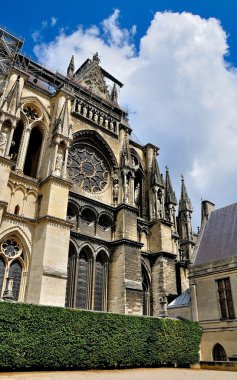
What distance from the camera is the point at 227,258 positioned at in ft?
59.2

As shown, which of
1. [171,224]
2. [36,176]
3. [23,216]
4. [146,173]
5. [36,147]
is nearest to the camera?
[23,216]

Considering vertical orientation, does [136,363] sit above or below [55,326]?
below

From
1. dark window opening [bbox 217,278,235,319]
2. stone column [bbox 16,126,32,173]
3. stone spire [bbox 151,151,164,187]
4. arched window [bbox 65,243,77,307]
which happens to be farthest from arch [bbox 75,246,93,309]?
stone spire [bbox 151,151,164,187]

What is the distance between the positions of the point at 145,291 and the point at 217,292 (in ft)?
20.6

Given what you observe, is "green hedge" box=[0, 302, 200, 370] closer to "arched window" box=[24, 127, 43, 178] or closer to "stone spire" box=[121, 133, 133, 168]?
"arched window" box=[24, 127, 43, 178]

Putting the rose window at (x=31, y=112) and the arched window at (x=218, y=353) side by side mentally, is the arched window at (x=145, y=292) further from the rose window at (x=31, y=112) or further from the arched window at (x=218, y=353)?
the rose window at (x=31, y=112)

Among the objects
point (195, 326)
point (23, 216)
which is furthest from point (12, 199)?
point (195, 326)

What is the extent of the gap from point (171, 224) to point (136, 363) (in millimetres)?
12508

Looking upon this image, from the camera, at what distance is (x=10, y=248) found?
54.7 ft

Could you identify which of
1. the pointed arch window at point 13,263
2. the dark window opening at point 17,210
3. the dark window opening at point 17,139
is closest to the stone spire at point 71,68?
the dark window opening at point 17,139

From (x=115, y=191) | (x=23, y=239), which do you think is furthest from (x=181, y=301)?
(x=23, y=239)

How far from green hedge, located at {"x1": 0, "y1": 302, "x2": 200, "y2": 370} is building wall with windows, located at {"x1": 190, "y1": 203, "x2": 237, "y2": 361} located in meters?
1.06

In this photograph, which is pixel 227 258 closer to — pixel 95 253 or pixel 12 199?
pixel 95 253

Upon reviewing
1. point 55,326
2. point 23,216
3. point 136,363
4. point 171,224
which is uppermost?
point 171,224
